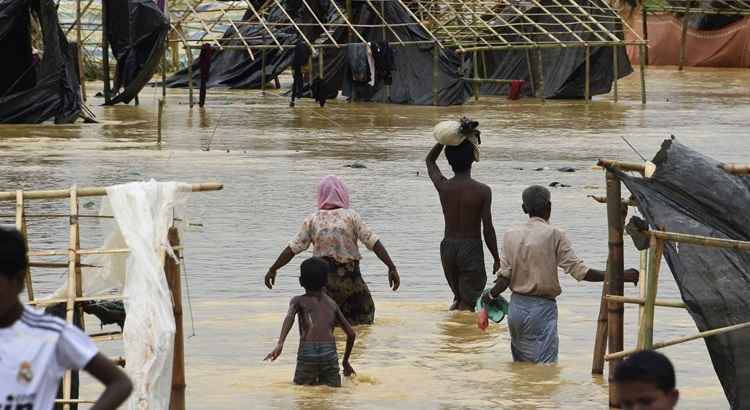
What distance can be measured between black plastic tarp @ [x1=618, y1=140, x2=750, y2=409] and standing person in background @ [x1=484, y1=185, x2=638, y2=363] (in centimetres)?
139

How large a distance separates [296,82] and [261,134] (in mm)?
8179

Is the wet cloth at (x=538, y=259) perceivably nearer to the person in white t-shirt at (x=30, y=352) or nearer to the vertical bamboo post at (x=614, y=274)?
the vertical bamboo post at (x=614, y=274)

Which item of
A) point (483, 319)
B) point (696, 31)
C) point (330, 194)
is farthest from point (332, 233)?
point (696, 31)

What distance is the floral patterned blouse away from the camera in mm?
9203

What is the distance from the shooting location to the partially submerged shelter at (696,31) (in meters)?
46.1

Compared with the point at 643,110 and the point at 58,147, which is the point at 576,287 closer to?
the point at 58,147

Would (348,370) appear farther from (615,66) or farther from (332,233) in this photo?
(615,66)

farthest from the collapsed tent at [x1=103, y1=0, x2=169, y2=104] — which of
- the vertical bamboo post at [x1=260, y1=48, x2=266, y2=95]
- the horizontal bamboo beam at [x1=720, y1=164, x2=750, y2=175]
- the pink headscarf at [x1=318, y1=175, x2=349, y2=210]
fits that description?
the horizontal bamboo beam at [x1=720, y1=164, x2=750, y2=175]

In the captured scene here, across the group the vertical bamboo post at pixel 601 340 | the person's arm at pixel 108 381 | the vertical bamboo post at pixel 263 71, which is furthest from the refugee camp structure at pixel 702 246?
the vertical bamboo post at pixel 263 71

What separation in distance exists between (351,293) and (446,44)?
25037mm

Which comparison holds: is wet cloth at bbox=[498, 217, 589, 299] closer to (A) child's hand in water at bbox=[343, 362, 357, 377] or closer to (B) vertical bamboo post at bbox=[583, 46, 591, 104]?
(A) child's hand in water at bbox=[343, 362, 357, 377]

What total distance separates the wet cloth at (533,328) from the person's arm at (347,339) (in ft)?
2.91

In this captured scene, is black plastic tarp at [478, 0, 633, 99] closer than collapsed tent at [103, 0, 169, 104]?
No

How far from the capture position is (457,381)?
838 centimetres
